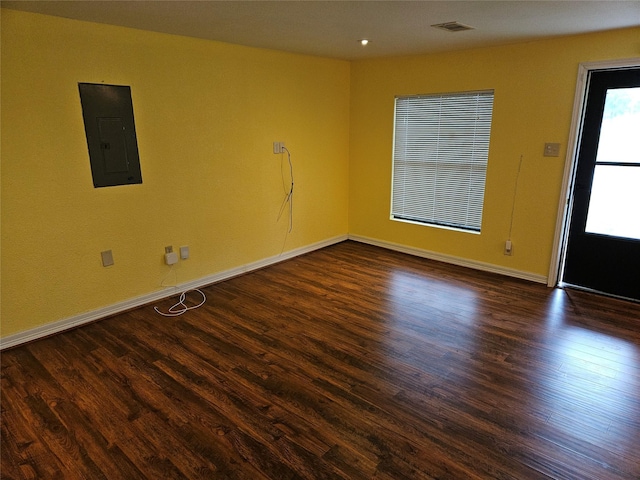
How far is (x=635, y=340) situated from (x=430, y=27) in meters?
2.74

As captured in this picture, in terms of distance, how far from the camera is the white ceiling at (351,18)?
2457 millimetres

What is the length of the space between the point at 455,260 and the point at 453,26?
2473 millimetres

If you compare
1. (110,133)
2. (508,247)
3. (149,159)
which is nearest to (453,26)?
(508,247)

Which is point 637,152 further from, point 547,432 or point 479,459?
point 479,459

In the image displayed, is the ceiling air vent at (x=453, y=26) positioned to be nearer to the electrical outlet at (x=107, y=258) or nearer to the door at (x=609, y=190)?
the door at (x=609, y=190)

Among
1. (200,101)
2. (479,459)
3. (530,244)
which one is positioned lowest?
(479,459)

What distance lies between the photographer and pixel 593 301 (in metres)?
3.59

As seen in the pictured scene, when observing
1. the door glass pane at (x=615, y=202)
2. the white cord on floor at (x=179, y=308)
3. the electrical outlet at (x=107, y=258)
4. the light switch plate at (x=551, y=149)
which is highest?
the light switch plate at (x=551, y=149)

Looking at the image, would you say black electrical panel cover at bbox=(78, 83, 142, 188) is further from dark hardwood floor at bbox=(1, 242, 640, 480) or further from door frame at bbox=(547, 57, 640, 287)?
door frame at bbox=(547, 57, 640, 287)

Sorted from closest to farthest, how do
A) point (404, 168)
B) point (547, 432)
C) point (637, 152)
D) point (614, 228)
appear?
point (547, 432) < point (637, 152) < point (614, 228) < point (404, 168)

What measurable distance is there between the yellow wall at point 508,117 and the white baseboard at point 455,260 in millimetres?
46

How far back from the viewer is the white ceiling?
246cm

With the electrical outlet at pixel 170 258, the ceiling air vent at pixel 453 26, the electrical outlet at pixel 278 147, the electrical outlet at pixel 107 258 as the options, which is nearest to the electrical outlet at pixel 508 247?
the ceiling air vent at pixel 453 26

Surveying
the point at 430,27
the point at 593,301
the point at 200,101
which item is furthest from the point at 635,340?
the point at 200,101
